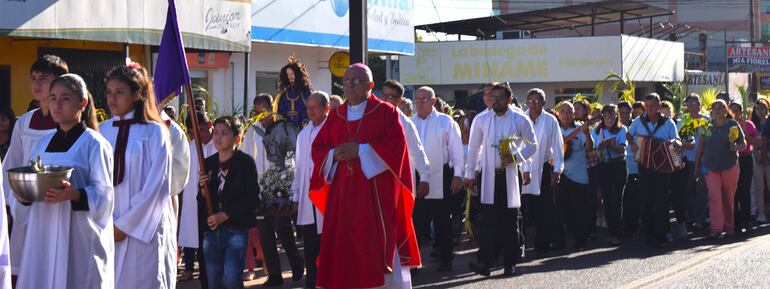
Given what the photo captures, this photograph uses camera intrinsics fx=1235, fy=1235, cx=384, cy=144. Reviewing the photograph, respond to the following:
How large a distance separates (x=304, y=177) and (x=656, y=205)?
17.7 ft

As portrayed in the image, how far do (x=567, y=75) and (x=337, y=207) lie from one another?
3041cm

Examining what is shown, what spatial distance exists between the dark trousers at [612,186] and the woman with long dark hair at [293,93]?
15.6ft

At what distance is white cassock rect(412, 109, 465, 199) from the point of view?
12484 millimetres

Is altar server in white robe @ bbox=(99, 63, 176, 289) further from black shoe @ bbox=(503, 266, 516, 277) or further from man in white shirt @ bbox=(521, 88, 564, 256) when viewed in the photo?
man in white shirt @ bbox=(521, 88, 564, 256)

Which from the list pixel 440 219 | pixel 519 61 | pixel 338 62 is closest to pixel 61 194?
pixel 440 219

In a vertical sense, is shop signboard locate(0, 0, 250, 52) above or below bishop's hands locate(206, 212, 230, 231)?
above

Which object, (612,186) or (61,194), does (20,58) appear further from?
(61,194)

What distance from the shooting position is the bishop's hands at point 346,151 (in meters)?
8.94

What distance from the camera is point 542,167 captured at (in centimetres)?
1327

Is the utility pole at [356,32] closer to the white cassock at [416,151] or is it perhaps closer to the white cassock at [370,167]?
the white cassock at [416,151]

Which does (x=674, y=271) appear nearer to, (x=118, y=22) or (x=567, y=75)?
(x=118, y=22)

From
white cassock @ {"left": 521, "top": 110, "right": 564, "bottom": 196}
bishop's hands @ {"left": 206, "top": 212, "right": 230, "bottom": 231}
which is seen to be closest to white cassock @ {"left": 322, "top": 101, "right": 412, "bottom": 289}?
bishop's hands @ {"left": 206, "top": 212, "right": 230, "bottom": 231}

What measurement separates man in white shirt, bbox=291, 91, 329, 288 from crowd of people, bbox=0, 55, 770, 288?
2 cm

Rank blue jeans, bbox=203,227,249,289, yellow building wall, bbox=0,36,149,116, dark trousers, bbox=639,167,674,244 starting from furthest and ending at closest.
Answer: yellow building wall, bbox=0,36,149,116 → dark trousers, bbox=639,167,674,244 → blue jeans, bbox=203,227,249,289
